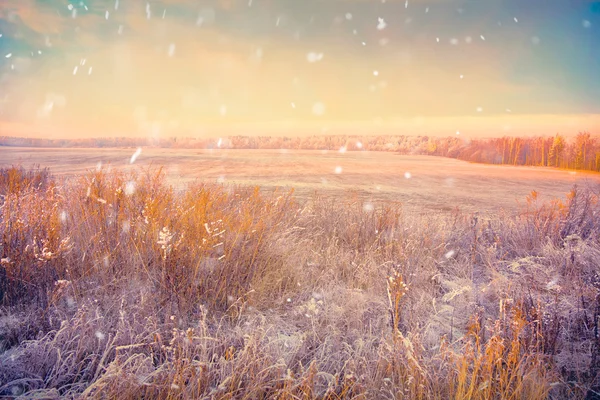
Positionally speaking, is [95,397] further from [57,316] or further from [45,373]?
[57,316]

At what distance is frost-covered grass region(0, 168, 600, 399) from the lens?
2.63 m

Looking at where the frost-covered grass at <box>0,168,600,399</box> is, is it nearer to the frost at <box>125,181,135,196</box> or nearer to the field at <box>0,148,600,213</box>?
the frost at <box>125,181,135,196</box>

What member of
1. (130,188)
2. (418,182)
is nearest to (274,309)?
(130,188)

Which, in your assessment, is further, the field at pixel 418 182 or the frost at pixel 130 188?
the field at pixel 418 182

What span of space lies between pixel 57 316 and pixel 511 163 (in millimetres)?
17104

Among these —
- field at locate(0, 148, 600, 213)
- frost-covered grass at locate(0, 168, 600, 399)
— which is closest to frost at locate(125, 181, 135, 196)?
frost-covered grass at locate(0, 168, 600, 399)

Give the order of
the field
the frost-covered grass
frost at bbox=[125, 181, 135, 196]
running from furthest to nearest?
1. the field
2. frost at bbox=[125, 181, 135, 196]
3. the frost-covered grass

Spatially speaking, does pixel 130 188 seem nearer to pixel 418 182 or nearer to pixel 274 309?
pixel 274 309

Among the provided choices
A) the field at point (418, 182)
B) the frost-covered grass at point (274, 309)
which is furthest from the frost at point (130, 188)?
the field at point (418, 182)

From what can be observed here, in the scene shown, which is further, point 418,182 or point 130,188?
point 418,182

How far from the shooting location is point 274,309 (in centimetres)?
396

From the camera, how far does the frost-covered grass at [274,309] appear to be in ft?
8.62

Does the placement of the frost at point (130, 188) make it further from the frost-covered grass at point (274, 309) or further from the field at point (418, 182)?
the field at point (418, 182)

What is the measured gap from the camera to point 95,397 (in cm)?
239
